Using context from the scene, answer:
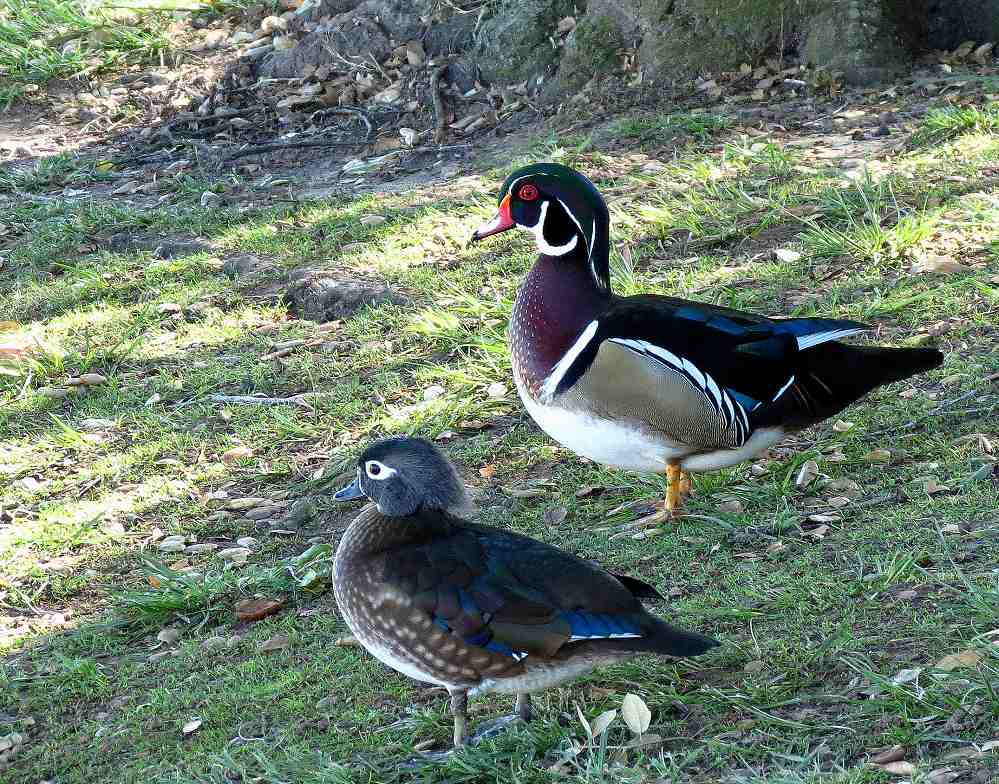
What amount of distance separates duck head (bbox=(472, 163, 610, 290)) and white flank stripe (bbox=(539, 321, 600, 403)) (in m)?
0.21

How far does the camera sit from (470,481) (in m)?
4.19

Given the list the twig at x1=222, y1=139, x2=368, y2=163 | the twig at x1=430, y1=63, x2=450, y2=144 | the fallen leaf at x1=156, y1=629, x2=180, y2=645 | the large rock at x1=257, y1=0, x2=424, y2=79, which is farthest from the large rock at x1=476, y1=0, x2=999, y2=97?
the fallen leaf at x1=156, y1=629, x2=180, y2=645

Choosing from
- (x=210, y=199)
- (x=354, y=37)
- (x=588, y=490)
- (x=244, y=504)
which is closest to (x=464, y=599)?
(x=588, y=490)

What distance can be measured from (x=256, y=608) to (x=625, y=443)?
1135 mm

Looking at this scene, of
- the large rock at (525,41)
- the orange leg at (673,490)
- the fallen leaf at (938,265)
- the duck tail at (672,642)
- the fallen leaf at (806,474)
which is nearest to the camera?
the duck tail at (672,642)

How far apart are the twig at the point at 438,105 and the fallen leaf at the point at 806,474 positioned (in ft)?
12.8

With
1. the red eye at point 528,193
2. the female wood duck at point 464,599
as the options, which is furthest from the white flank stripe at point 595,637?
the red eye at point 528,193

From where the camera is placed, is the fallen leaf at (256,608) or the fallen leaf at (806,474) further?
the fallen leaf at (806,474)

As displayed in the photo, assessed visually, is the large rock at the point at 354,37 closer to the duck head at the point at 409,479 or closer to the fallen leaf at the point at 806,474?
the fallen leaf at the point at 806,474

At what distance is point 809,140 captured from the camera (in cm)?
613

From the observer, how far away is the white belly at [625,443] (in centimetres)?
354

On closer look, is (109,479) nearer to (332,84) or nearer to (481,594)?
(481,594)

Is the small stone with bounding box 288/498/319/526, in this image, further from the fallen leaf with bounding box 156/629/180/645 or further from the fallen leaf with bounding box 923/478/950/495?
the fallen leaf with bounding box 923/478/950/495

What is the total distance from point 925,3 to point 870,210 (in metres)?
2.10
